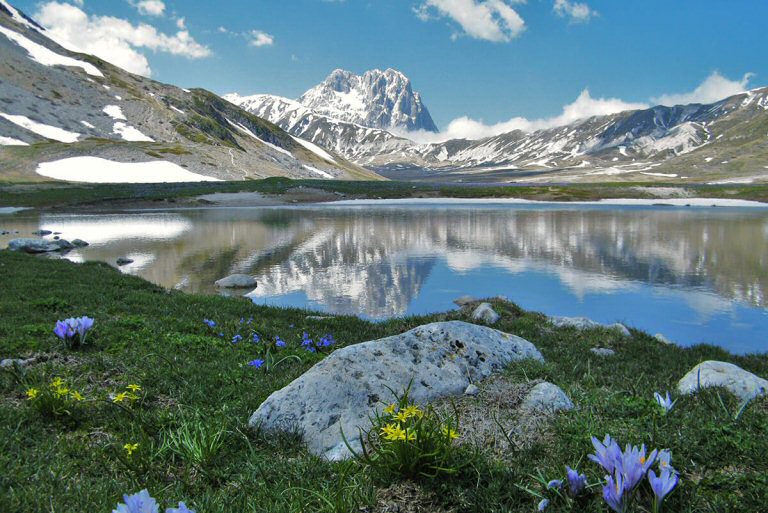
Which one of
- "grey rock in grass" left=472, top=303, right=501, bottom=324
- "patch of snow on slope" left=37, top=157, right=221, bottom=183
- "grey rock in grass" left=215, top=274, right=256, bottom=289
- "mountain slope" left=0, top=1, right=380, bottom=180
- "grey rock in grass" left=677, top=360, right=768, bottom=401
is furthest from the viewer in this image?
"mountain slope" left=0, top=1, right=380, bottom=180

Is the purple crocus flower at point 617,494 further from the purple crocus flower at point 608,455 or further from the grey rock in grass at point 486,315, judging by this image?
the grey rock in grass at point 486,315

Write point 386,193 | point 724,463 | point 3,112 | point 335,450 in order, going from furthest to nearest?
point 3,112
point 386,193
point 335,450
point 724,463

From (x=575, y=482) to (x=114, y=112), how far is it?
21413cm

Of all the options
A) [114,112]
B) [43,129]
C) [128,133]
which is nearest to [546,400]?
[43,129]

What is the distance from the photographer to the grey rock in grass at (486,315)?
1628 centimetres

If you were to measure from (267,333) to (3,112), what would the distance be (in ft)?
620

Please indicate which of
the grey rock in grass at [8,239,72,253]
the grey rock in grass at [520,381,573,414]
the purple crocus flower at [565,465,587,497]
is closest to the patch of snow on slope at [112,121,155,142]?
the grey rock in grass at [8,239,72,253]

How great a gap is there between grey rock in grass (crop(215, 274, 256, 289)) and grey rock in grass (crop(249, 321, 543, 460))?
1965 centimetres

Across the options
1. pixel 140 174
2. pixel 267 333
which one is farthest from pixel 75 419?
pixel 140 174

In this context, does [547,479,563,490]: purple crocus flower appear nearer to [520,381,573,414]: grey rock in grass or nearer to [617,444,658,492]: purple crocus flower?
[617,444,658,492]: purple crocus flower

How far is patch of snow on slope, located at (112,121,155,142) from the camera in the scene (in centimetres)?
16950

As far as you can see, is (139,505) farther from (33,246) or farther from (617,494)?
(33,246)

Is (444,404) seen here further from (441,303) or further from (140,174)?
(140,174)

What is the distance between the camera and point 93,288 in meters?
16.8
